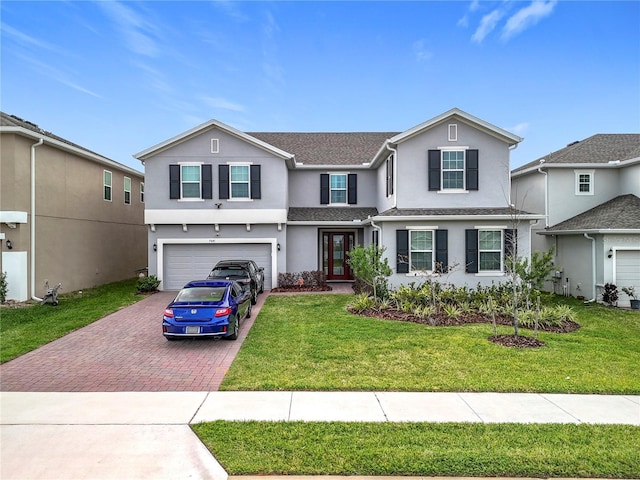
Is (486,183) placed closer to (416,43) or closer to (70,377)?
(416,43)

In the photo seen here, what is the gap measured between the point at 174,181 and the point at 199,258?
3.89 metres

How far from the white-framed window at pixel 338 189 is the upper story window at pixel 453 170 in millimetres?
5792

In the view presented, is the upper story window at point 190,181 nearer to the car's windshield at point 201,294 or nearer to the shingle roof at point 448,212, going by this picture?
the shingle roof at point 448,212

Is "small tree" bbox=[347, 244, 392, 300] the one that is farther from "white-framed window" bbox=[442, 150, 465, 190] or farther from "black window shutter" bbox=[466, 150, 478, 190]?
"black window shutter" bbox=[466, 150, 478, 190]

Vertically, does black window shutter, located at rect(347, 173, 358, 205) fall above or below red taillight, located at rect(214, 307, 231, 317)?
above

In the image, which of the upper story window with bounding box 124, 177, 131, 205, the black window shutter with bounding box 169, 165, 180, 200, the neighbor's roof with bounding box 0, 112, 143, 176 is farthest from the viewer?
the upper story window with bounding box 124, 177, 131, 205

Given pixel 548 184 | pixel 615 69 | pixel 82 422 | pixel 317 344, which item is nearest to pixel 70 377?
pixel 82 422

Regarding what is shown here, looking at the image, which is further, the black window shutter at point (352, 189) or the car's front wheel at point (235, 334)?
the black window shutter at point (352, 189)

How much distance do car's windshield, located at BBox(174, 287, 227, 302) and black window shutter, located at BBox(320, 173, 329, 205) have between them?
1118cm

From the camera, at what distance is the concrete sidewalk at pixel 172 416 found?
4301 mm

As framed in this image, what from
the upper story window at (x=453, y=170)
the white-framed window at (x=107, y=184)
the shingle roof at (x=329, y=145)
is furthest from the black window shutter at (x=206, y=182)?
the upper story window at (x=453, y=170)

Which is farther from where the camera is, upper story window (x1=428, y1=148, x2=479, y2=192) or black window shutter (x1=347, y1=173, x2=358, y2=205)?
black window shutter (x1=347, y1=173, x2=358, y2=205)

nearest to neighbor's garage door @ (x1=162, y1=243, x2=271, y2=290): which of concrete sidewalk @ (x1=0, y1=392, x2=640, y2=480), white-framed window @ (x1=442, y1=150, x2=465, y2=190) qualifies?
white-framed window @ (x1=442, y1=150, x2=465, y2=190)

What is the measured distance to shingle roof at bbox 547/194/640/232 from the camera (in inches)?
592
